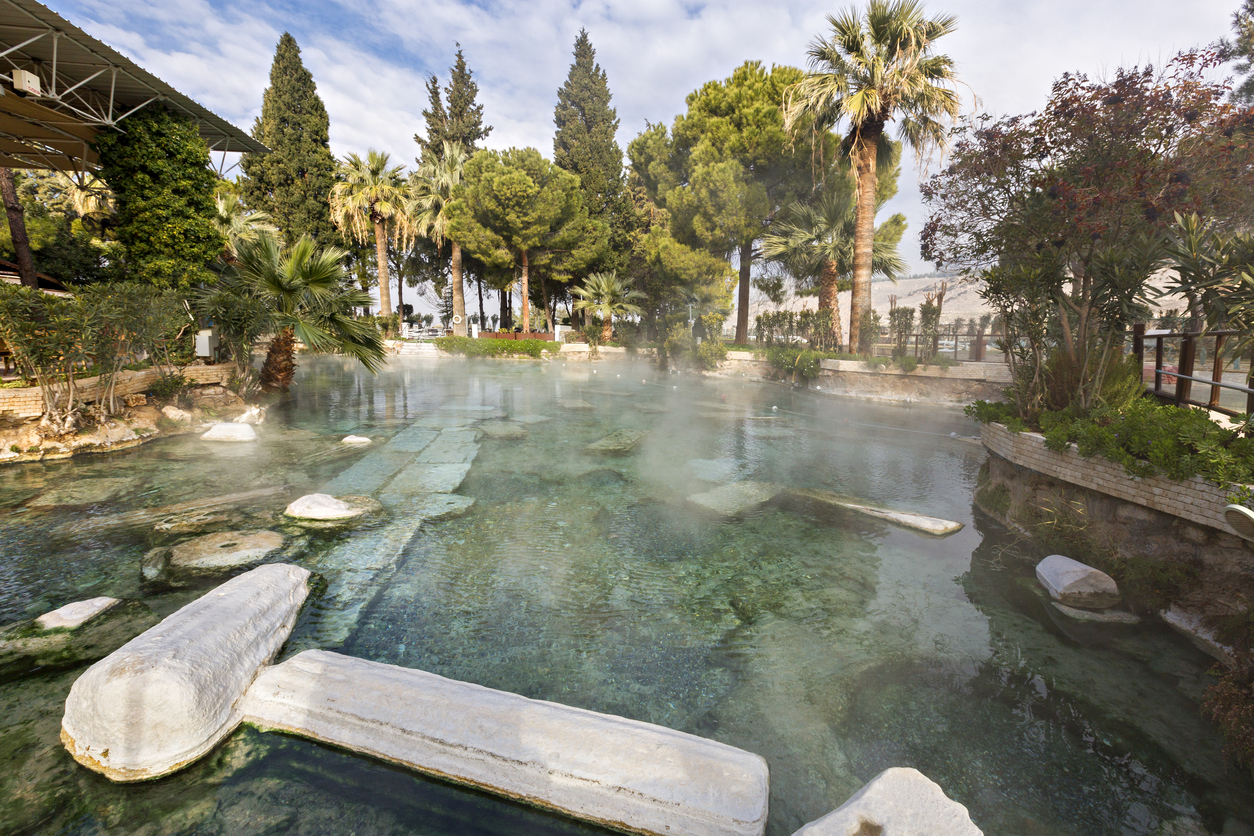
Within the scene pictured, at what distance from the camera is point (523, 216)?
1069 inches

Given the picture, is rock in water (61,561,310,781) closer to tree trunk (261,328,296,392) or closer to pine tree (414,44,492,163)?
tree trunk (261,328,296,392)

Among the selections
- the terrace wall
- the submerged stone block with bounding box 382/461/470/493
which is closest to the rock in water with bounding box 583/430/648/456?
the submerged stone block with bounding box 382/461/470/493

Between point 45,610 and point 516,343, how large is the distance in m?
23.4

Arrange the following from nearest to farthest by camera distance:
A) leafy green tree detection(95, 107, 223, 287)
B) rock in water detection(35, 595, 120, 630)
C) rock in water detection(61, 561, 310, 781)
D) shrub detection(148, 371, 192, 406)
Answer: rock in water detection(61, 561, 310, 781), rock in water detection(35, 595, 120, 630), shrub detection(148, 371, 192, 406), leafy green tree detection(95, 107, 223, 287)

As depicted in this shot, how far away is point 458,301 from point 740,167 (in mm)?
18136

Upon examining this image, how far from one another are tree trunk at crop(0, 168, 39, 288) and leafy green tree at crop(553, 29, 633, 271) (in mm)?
22623

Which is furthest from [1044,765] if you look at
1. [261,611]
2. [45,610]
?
[45,610]

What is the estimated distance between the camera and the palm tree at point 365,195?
27.1 m

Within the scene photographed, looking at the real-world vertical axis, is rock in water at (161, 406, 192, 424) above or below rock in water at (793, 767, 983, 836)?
above

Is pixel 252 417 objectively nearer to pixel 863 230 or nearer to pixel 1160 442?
pixel 1160 442

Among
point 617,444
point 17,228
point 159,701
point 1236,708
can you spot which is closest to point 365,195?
point 17,228

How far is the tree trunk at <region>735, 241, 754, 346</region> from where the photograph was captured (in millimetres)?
22875

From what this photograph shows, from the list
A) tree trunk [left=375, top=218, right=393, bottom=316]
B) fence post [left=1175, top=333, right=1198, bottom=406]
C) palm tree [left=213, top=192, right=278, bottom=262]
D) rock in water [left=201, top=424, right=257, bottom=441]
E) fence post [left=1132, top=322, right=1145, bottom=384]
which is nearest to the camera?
fence post [left=1175, top=333, right=1198, bottom=406]

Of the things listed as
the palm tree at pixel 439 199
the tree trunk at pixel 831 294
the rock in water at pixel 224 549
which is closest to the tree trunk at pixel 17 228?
the rock in water at pixel 224 549
